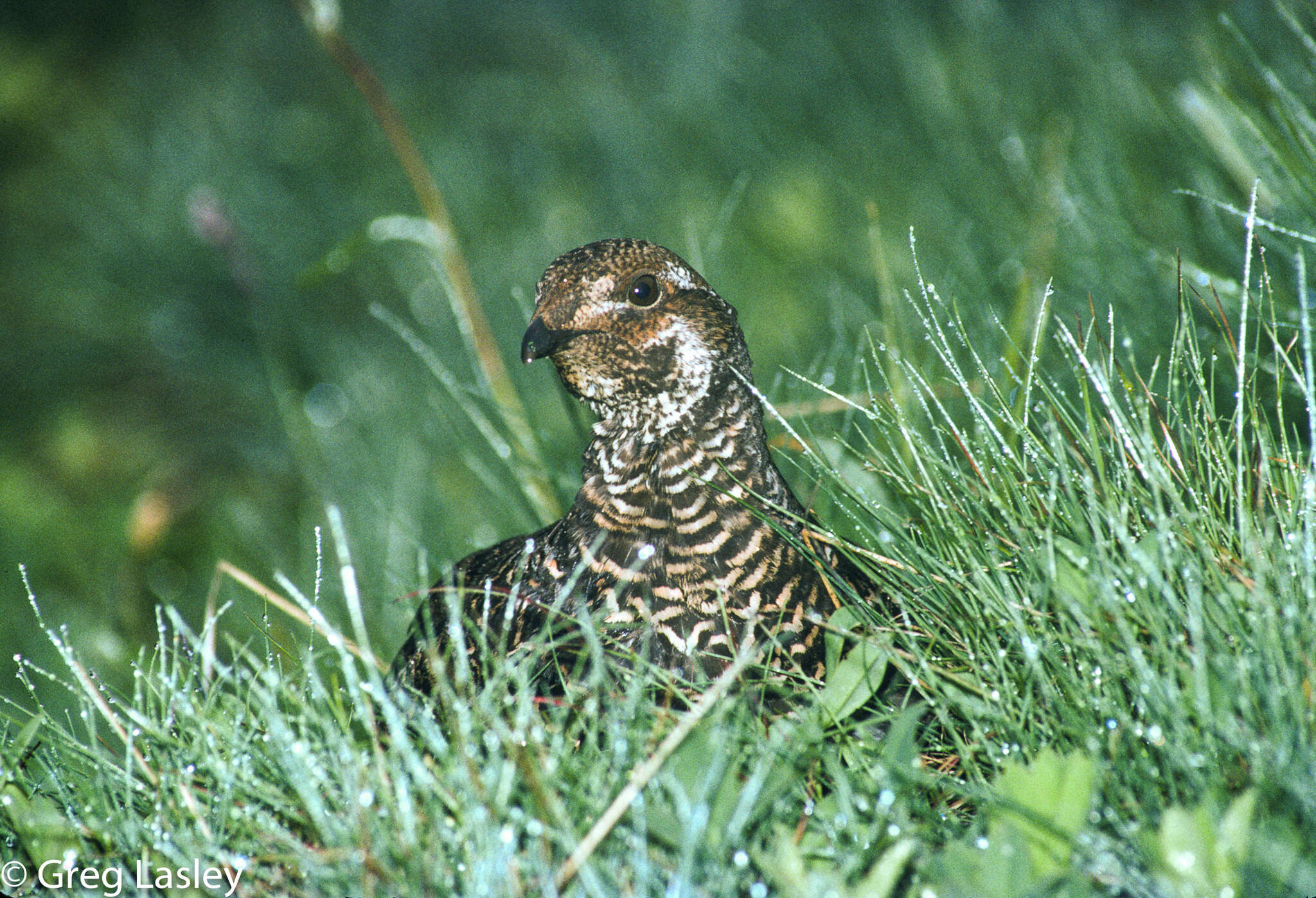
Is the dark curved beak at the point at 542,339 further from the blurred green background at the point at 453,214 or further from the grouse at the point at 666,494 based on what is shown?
the blurred green background at the point at 453,214

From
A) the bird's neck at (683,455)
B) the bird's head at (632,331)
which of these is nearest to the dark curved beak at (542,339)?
the bird's head at (632,331)

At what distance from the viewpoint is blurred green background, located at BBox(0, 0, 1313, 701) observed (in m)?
2.60

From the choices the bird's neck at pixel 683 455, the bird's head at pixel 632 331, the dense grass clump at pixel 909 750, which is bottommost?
the dense grass clump at pixel 909 750

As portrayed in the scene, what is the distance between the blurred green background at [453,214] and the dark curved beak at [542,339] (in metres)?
0.45

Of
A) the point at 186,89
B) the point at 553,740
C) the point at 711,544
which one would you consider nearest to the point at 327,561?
the point at 711,544

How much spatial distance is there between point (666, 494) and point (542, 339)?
34 centimetres

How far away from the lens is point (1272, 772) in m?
0.99

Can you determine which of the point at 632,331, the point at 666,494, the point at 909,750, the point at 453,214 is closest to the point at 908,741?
the point at 909,750

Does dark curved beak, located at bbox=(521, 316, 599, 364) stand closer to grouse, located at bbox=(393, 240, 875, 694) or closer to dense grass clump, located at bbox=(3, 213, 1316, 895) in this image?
grouse, located at bbox=(393, 240, 875, 694)

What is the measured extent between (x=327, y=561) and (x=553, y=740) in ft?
6.44

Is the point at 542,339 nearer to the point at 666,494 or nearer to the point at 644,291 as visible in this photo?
the point at 644,291

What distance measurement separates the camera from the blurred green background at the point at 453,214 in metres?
2.60

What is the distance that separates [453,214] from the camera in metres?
4.52

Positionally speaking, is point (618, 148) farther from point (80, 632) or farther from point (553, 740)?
point (553, 740)
